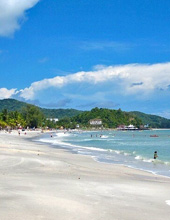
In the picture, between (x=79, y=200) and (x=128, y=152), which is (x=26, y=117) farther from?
(x=79, y=200)

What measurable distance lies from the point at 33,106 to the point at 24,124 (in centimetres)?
1676

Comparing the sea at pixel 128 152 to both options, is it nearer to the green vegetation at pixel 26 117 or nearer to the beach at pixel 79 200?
the beach at pixel 79 200

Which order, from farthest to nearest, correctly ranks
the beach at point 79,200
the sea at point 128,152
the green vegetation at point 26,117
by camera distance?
the green vegetation at point 26,117 < the sea at point 128,152 < the beach at point 79,200

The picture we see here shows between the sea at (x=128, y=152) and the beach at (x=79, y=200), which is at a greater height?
the beach at (x=79, y=200)

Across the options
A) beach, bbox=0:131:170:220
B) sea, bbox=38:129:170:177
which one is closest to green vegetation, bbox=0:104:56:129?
sea, bbox=38:129:170:177

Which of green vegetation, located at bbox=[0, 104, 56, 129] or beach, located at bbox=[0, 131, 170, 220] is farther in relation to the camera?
green vegetation, located at bbox=[0, 104, 56, 129]

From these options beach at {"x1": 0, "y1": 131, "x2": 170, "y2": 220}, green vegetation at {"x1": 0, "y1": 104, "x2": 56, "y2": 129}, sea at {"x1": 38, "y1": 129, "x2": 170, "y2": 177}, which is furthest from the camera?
green vegetation at {"x1": 0, "y1": 104, "x2": 56, "y2": 129}

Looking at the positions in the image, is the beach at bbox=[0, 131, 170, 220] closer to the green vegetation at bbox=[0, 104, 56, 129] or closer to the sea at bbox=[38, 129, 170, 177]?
the sea at bbox=[38, 129, 170, 177]

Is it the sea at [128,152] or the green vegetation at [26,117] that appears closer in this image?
the sea at [128,152]

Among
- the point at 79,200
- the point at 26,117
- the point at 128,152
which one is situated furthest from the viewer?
the point at 26,117

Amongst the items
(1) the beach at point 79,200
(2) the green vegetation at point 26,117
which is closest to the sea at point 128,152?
(1) the beach at point 79,200

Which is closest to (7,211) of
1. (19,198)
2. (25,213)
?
(25,213)

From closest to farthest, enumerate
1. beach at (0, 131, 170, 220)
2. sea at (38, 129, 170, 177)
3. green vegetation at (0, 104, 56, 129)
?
beach at (0, 131, 170, 220) → sea at (38, 129, 170, 177) → green vegetation at (0, 104, 56, 129)

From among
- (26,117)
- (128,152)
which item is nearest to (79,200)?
(128,152)
